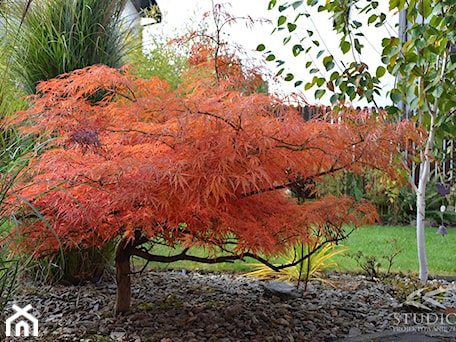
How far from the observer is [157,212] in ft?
6.33

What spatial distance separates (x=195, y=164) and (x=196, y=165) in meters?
0.03

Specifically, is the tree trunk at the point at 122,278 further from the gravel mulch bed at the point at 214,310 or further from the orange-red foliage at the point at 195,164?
the orange-red foliage at the point at 195,164

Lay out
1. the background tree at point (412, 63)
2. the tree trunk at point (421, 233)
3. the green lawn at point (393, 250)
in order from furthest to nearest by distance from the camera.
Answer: the green lawn at point (393, 250) < the tree trunk at point (421, 233) < the background tree at point (412, 63)

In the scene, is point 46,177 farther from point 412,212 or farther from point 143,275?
point 412,212

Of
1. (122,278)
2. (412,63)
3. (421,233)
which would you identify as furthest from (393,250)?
(122,278)

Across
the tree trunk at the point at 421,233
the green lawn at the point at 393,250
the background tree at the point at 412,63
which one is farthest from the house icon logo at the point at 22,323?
the tree trunk at the point at 421,233

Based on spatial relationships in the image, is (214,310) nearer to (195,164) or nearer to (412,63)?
(195,164)

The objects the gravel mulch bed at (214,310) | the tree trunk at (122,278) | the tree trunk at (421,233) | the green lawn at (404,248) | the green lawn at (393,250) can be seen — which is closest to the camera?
the gravel mulch bed at (214,310)

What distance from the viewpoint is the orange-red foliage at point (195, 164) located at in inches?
73.0

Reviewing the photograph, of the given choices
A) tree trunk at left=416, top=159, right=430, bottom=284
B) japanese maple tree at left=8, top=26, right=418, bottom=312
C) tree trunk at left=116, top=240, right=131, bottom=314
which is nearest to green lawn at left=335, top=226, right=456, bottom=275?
tree trunk at left=416, top=159, right=430, bottom=284

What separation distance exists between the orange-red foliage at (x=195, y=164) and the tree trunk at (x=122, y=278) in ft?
1.11

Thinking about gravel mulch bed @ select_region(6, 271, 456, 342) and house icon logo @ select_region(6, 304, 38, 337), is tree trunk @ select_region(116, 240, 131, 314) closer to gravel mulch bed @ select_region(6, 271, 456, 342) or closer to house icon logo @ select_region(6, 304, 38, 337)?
gravel mulch bed @ select_region(6, 271, 456, 342)

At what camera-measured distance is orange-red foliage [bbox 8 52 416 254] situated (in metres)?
1.86

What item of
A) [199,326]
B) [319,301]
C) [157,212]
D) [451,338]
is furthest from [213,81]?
[451,338]
